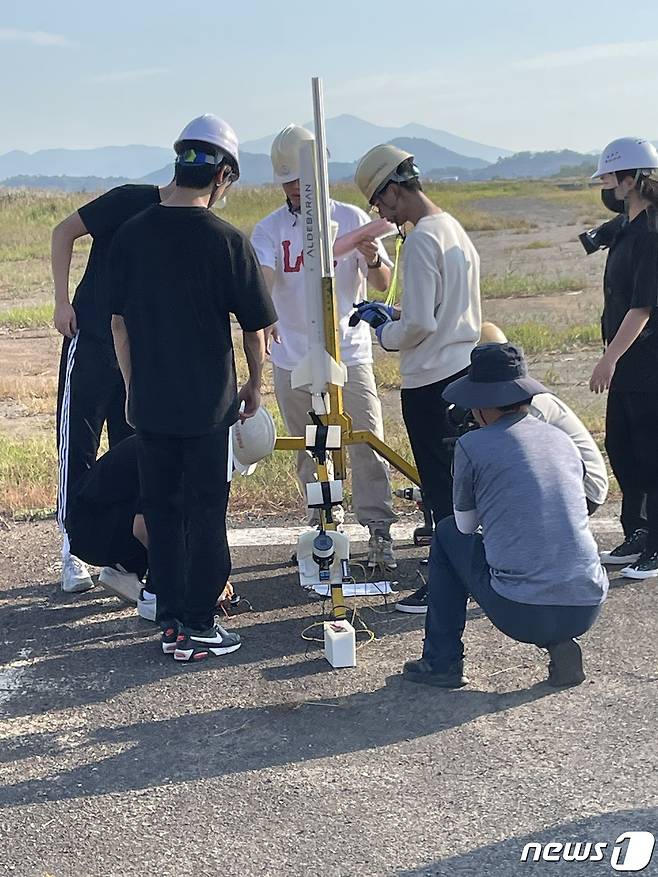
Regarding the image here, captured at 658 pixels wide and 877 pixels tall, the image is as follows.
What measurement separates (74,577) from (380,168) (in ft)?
7.96

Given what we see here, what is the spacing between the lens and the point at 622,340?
5262mm

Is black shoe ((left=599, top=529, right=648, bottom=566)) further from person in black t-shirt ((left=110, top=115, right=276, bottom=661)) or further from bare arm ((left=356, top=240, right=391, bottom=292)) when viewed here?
person in black t-shirt ((left=110, top=115, right=276, bottom=661))

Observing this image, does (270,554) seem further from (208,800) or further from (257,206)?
(257,206)

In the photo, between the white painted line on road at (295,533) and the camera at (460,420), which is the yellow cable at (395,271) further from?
the white painted line on road at (295,533)

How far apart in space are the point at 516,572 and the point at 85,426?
2324 mm

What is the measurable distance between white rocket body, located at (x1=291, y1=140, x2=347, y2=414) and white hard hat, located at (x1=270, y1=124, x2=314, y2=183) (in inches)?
21.6

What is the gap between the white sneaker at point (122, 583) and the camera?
523 centimetres

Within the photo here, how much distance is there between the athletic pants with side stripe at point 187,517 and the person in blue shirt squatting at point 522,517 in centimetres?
102

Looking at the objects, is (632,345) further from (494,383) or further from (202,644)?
(202,644)

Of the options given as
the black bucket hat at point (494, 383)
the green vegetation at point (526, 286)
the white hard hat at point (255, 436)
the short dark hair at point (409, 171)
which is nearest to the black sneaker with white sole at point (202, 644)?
the white hard hat at point (255, 436)

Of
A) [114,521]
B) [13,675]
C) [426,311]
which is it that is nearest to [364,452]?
[426,311]

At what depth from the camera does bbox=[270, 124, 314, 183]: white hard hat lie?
5.27 meters

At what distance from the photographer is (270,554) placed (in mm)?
5992

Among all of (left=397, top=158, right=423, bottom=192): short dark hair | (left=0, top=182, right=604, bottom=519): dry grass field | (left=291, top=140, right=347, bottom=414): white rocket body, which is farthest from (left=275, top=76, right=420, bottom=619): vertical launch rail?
(left=0, top=182, right=604, bottom=519): dry grass field
